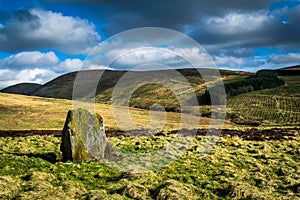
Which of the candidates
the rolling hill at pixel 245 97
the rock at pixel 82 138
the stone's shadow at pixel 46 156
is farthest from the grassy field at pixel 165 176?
the rolling hill at pixel 245 97

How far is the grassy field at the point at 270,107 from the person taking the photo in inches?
3120

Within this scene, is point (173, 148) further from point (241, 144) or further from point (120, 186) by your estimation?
point (120, 186)

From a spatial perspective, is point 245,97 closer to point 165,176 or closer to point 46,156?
point 46,156

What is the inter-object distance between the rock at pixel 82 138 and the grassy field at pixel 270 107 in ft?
204

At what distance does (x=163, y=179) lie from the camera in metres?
15.0

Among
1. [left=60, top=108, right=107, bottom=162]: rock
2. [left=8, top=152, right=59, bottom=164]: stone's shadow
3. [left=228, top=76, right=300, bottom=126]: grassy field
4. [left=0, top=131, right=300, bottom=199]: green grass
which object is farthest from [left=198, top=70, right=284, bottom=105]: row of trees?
[left=8, top=152, right=59, bottom=164]: stone's shadow

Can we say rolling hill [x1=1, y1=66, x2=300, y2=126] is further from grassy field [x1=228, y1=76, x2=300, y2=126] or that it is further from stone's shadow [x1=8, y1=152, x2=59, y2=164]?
stone's shadow [x1=8, y1=152, x2=59, y2=164]

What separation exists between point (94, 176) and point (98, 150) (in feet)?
11.7

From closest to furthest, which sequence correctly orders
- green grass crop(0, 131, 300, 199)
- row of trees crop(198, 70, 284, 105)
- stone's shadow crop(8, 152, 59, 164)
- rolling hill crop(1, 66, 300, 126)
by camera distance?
green grass crop(0, 131, 300, 199) → stone's shadow crop(8, 152, 59, 164) → rolling hill crop(1, 66, 300, 126) → row of trees crop(198, 70, 284, 105)

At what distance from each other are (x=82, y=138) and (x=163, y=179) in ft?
18.7

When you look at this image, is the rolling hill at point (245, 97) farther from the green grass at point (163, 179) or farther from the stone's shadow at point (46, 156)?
the stone's shadow at point (46, 156)

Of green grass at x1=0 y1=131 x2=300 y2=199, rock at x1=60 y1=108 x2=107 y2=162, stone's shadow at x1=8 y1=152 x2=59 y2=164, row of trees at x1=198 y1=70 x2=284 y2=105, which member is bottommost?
green grass at x1=0 y1=131 x2=300 y2=199

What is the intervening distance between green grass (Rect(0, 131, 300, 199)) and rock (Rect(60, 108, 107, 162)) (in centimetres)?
94

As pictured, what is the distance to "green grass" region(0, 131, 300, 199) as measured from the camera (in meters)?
12.5
